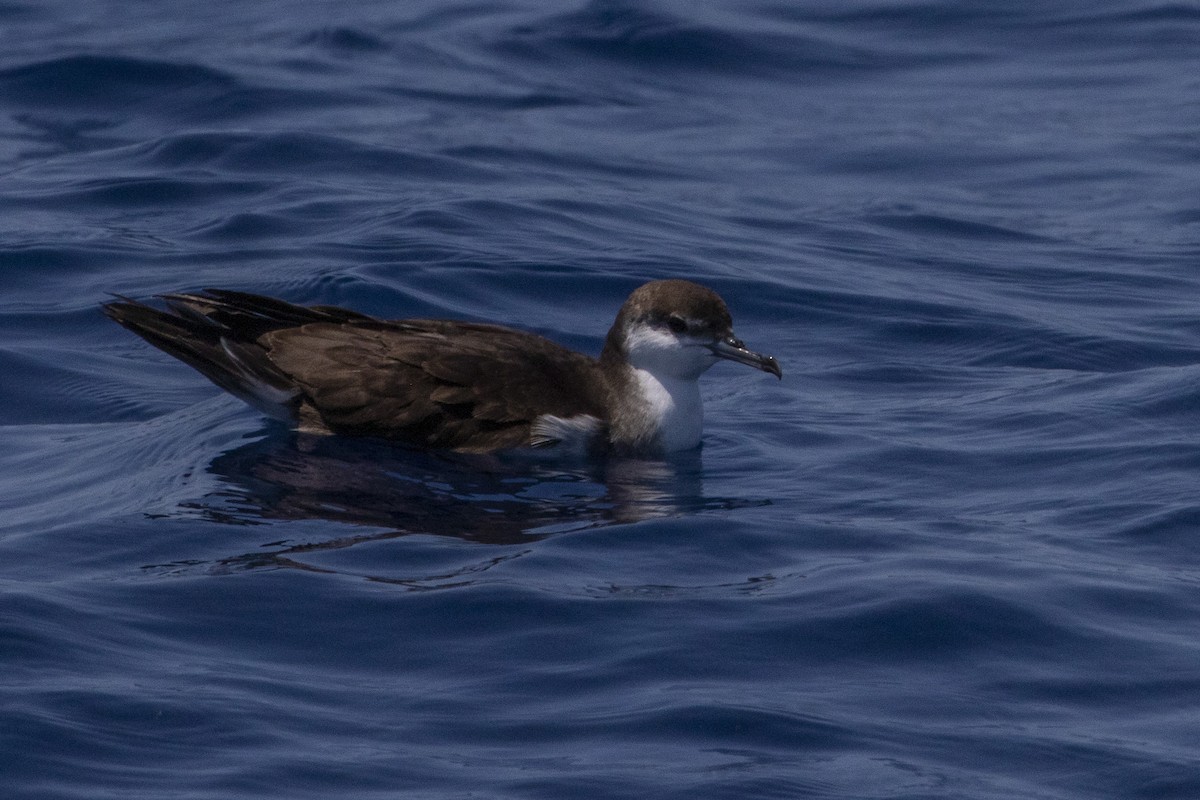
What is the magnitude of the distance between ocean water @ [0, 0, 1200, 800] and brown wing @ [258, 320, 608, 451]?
6.0 inches

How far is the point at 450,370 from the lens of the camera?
9.12 metres

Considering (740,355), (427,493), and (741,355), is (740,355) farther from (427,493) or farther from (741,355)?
(427,493)

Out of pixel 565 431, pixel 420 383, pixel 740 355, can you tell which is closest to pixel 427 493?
pixel 420 383

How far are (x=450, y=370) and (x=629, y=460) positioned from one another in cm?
102

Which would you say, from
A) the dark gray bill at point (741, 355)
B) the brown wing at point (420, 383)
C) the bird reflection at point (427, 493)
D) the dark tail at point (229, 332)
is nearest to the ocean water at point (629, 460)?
the bird reflection at point (427, 493)

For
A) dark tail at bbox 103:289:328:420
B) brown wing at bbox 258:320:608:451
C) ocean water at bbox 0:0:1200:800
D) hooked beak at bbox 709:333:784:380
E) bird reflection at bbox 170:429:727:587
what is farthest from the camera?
hooked beak at bbox 709:333:784:380

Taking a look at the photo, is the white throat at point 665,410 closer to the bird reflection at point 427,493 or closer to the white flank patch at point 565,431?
the bird reflection at point 427,493

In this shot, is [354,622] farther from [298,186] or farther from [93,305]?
[298,186]

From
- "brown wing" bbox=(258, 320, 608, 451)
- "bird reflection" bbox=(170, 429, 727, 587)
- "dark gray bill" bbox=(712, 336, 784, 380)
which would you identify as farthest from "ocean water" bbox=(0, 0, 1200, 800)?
"dark gray bill" bbox=(712, 336, 784, 380)

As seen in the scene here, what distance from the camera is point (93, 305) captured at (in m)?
11.8

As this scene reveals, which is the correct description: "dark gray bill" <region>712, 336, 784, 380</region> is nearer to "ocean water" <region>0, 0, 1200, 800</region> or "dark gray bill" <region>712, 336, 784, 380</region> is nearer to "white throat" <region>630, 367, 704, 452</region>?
"white throat" <region>630, 367, 704, 452</region>

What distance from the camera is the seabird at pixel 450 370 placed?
915cm

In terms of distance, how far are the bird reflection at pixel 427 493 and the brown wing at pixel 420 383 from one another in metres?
0.11

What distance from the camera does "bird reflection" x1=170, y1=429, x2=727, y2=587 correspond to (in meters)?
8.13
